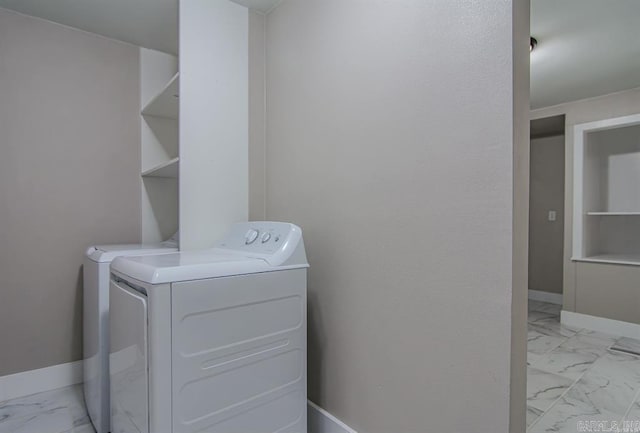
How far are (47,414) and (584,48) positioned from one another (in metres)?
4.08

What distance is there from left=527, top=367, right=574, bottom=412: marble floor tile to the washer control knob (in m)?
1.86

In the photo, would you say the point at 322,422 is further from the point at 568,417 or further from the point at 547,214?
the point at 547,214

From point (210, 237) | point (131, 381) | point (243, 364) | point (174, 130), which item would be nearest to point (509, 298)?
point (243, 364)

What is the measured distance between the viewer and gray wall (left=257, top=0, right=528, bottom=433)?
3.31 ft

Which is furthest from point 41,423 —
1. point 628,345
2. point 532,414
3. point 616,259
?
point 616,259

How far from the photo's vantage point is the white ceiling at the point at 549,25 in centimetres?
192

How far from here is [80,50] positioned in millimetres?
2248

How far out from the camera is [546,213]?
4508mm

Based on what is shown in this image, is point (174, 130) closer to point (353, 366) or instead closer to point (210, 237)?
point (210, 237)

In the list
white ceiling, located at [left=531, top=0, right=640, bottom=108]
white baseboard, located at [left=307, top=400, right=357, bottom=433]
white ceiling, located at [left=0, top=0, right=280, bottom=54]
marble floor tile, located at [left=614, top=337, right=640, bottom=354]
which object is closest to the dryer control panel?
white baseboard, located at [left=307, top=400, right=357, bottom=433]

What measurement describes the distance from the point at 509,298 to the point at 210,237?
1500 millimetres

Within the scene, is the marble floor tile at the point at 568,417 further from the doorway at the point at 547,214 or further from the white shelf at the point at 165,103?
the doorway at the point at 547,214

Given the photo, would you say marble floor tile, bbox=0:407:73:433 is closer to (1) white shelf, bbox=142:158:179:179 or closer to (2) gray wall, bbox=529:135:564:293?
(1) white shelf, bbox=142:158:179:179

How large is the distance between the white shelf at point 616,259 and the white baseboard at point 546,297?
1002 mm
